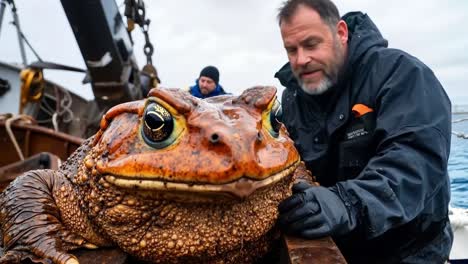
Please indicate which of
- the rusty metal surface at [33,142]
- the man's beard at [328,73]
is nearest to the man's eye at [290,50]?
the man's beard at [328,73]

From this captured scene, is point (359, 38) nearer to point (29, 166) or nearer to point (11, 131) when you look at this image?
point (29, 166)

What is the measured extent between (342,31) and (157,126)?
203 centimetres

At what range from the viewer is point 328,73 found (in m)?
2.62

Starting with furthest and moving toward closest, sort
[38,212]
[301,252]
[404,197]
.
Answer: [404,197] < [38,212] < [301,252]

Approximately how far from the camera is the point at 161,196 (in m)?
1.19

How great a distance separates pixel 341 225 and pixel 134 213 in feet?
2.69

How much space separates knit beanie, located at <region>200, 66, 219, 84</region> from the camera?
6.47 m

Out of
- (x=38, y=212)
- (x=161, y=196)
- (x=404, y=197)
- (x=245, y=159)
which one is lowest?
(x=404, y=197)

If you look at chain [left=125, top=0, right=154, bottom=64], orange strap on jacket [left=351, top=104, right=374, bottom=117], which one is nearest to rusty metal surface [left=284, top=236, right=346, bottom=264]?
orange strap on jacket [left=351, top=104, right=374, bottom=117]

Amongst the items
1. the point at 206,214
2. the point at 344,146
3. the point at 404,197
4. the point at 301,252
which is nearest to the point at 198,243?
Result: the point at 206,214

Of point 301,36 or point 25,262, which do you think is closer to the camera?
point 25,262

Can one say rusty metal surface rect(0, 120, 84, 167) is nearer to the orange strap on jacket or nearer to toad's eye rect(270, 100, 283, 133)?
the orange strap on jacket

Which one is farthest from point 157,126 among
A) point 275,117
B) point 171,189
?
point 275,117

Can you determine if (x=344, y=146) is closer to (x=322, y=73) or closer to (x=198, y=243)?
(x=322, y=73)
